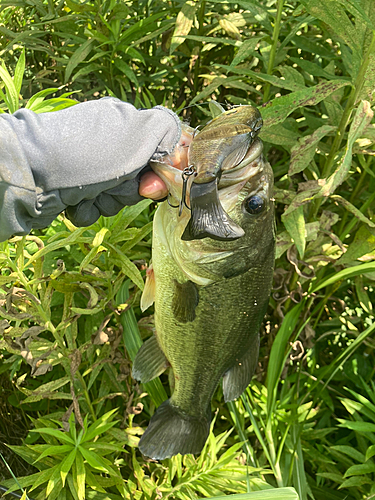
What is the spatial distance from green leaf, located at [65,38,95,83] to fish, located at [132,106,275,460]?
97 centimetres

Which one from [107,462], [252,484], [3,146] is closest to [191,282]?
[3,146]

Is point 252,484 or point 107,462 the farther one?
point 252,484

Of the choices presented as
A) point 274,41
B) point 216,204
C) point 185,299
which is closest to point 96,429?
point 185,299

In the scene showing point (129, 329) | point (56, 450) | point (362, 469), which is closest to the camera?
point (56, 450)

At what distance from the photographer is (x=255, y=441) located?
84.4 inches

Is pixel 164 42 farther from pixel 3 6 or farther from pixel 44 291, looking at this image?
pixel 44 291

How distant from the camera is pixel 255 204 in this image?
1066mm

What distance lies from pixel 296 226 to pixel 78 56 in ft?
3.61

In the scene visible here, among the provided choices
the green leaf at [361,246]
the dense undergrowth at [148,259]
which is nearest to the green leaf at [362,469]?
the dense undergrowth at [148,259]

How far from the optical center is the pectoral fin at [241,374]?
140 cm

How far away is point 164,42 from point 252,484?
73.6 inches

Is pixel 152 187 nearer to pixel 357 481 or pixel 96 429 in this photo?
pixel 96 429

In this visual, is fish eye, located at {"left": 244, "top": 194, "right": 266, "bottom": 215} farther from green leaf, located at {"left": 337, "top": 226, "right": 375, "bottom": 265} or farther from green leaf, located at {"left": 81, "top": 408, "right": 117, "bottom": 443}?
green leaf, located at {"left": 81, "top": 408, "right": 117, "bottom": 443}

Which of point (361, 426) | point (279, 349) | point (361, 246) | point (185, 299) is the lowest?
point (361, 426)
